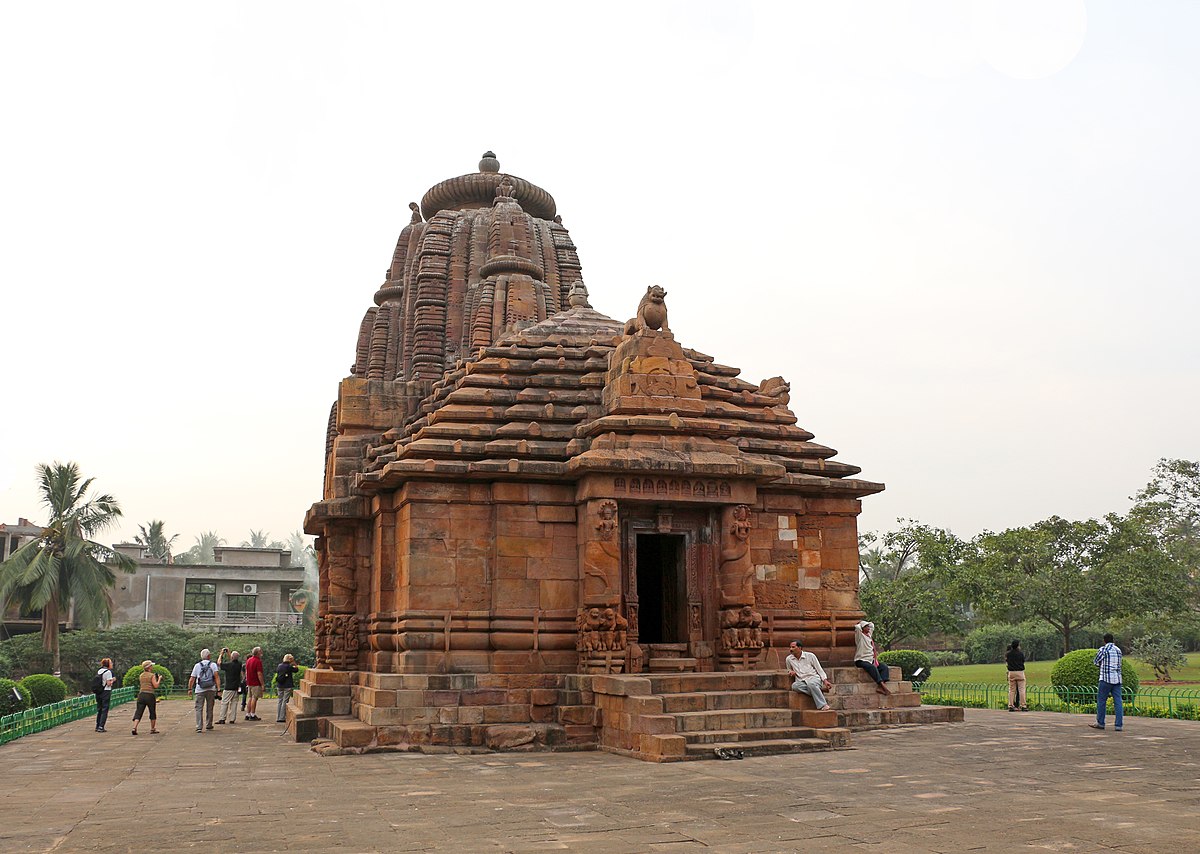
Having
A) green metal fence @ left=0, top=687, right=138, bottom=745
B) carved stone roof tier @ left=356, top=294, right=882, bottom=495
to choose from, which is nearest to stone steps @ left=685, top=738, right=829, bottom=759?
carved stone roof tier @ left=356, top=294, right=882, bottom=495

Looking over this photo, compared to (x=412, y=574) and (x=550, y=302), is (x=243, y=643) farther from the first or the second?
(x=412, y=574)

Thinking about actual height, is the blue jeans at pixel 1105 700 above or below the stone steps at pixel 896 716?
above

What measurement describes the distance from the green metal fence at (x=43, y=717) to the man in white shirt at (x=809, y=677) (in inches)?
522

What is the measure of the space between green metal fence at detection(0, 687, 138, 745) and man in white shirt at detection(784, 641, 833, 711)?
13.3 metres

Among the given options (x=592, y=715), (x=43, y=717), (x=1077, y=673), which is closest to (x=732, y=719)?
(x=592, y=715)

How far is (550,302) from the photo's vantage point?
86.0 feet

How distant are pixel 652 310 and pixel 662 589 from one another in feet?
15.4

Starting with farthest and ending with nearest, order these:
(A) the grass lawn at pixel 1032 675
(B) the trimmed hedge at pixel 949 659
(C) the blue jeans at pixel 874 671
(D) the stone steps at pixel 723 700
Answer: (B) the trimmed hedge at pixel 949 659 → (A) the grass lawn at pixel 1032 675 → (C) the blue jeans at pixel 874 671 → (D) the stone steps at pixel 723 700

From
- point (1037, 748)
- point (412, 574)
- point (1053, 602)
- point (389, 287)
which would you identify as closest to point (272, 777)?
point (412, 574)

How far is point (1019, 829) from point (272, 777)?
7.97 metres

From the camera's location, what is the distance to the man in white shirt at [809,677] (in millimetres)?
13523

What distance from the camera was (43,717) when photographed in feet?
66.5

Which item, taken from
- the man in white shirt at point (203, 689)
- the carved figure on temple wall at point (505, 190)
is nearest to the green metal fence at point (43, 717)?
the man in white shirt at point (203, 689)

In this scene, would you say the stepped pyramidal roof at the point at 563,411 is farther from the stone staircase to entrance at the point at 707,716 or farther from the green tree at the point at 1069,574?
the green tree at the point at 1069,574
